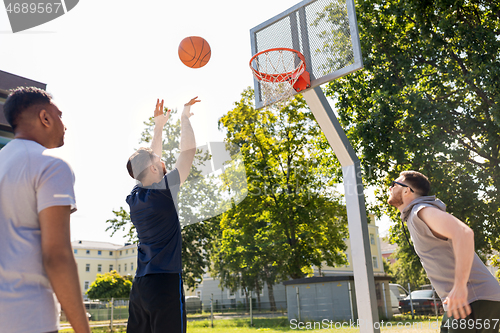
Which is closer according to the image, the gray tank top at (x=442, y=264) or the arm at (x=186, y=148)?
the gray tank top at (x=442, y=264)

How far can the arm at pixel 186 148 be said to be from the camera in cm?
291

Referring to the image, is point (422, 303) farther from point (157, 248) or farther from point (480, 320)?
point (157, 248)

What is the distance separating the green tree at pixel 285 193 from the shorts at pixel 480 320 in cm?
1664

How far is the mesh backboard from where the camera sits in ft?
19.6

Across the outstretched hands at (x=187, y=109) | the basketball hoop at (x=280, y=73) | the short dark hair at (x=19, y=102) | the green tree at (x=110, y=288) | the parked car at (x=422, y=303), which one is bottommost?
the parked car at (x=422, y=303)

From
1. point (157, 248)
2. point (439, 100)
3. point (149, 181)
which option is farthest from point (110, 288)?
point (157, 248)

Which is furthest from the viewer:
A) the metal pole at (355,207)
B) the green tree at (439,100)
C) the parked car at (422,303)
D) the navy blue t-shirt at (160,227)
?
the parked car at (422,303)

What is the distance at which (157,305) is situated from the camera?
267 cm

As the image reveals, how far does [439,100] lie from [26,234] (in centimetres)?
1394

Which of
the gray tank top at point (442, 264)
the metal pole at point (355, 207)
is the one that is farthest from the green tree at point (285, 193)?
the gray tank top at point (442, 264)

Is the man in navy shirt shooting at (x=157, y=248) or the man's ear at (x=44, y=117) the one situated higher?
the man's ear at (x=44, y=117)

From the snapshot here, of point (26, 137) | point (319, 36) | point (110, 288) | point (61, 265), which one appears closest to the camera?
point (61, 265)

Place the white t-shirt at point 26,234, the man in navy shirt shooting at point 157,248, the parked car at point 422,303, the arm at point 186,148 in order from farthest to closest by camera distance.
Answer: the parked car at point 422,303 < the arm at point 186,148 < the man in navy shirt shooting at point 157,248 < the white t-shirt at point 26,234

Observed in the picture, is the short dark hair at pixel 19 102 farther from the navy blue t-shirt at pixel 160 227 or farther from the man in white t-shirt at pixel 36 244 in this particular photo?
the navy blue t-shirt at pixel 160 227
